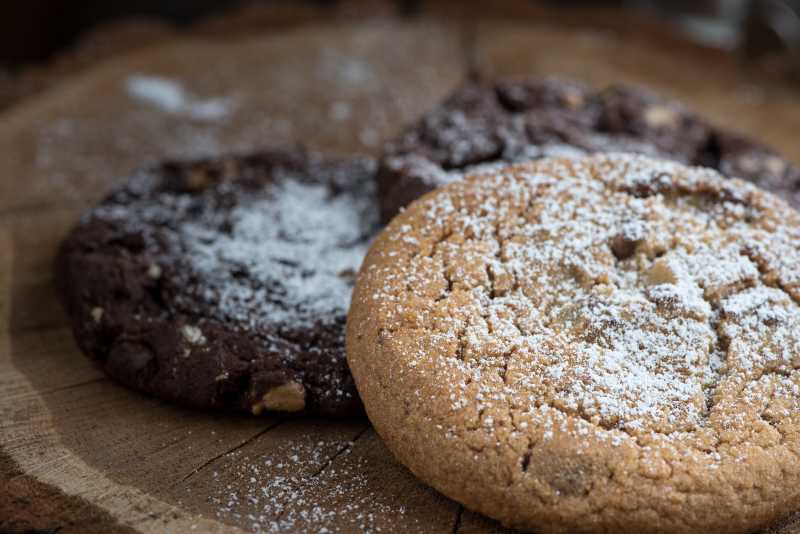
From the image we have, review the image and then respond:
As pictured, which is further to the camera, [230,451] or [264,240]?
[264,240]

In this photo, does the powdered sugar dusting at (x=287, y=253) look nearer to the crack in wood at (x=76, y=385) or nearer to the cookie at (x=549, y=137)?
the cookie at (x=549, y=137)

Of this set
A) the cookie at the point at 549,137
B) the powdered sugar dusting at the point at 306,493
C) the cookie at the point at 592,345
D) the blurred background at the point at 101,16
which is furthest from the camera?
the blurred background at the point at 101,16

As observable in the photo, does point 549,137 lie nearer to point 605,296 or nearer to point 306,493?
point 605,296

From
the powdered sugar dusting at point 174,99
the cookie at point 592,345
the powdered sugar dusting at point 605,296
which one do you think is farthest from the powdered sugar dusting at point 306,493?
the powdered sugar dusting at point 174,99

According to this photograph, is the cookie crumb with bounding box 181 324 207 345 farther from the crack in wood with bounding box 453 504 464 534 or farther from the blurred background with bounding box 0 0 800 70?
the blurred background with bounding box 0 0 800 70

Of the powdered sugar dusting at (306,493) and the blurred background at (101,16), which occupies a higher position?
the blurred background at (101,16)

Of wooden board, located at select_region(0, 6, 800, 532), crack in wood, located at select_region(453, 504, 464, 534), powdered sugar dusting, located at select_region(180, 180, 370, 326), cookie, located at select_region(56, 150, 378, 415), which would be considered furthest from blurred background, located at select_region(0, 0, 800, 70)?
crack in wood, located at select_region(453, 504, 464, 534)

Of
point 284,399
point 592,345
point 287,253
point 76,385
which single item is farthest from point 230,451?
point 592,345
